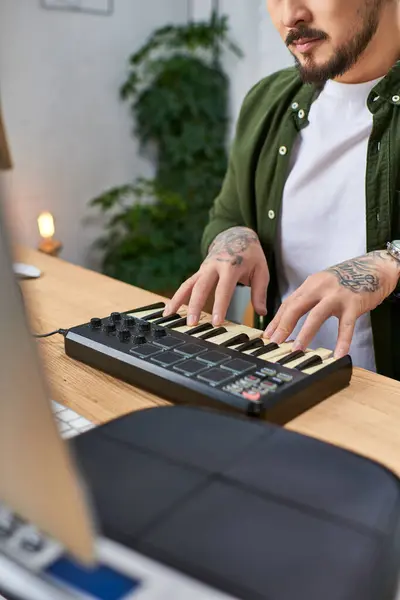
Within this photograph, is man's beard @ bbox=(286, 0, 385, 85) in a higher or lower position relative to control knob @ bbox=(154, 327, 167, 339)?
higher

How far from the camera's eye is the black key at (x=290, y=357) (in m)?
0.74

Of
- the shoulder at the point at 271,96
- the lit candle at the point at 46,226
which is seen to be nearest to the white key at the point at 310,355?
the shoulder at the point at 271,96

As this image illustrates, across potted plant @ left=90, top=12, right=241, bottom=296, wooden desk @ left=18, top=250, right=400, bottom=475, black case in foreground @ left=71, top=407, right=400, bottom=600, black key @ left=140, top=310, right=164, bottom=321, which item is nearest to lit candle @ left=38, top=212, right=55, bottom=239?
potted plant @ left=90, top=12, right=241, bottom=296

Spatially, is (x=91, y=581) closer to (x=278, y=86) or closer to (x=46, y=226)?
(x=278, y=86)

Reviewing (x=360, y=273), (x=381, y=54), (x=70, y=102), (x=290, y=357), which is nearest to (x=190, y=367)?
(x=290, y=357)

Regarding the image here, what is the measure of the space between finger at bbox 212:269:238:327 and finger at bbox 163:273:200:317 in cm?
4

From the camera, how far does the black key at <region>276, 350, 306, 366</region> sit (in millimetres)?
738

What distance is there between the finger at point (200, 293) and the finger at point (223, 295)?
0.01 m

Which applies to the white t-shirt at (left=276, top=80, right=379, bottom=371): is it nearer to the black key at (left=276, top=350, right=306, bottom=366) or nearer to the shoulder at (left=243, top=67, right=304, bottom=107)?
the shoulder at (left=243, top=67, right=304, bottom=107)

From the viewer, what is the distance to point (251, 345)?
2.60ft

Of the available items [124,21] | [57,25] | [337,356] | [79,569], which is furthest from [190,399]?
[124,21]

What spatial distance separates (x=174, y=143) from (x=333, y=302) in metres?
2.16

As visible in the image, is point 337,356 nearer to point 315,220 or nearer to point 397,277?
point 397,277

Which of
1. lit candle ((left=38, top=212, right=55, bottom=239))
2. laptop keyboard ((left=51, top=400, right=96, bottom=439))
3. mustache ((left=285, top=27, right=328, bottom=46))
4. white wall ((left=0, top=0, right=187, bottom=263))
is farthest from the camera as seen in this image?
white wall ((left=0, top=0, right=187, bottom=263))
